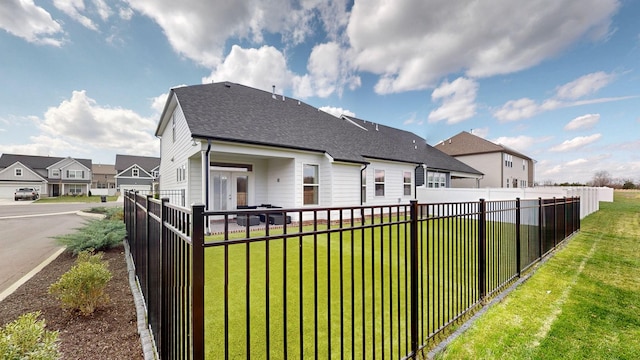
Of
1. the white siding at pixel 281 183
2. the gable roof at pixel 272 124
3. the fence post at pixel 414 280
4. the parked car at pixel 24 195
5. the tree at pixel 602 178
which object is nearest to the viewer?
the fence post at pixel 414 280

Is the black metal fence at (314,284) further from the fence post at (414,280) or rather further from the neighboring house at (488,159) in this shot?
the neighboring house at (488,159)

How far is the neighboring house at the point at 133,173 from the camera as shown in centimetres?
3859

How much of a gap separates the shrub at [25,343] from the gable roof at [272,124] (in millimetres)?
6578

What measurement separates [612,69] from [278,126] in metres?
16.1

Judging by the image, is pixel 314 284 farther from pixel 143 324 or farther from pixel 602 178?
pixel 602 178

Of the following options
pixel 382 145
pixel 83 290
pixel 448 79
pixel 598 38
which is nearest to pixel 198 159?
pixel 83 290

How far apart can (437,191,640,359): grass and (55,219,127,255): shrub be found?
22.2ft

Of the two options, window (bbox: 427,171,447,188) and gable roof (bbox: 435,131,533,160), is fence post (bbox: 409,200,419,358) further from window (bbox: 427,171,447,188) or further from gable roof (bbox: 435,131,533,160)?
gable roof (bbox: 435,131,533,160)

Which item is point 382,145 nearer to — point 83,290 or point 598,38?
point 598,38

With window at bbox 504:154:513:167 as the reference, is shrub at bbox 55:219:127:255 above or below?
below

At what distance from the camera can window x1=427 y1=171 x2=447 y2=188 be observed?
17175mm

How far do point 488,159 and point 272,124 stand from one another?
24.1m

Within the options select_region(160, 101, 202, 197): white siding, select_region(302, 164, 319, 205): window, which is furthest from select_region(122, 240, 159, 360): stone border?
select_region(302, 164, 319, 205): window

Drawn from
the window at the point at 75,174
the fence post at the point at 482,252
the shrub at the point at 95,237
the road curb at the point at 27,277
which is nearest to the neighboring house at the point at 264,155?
the shrub at the point at 95,237
